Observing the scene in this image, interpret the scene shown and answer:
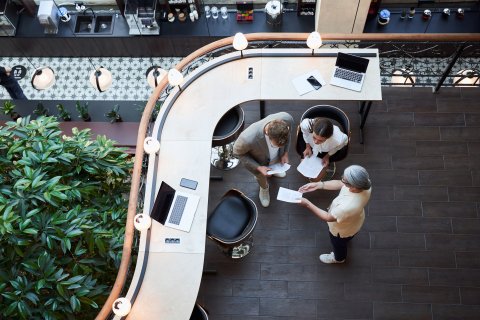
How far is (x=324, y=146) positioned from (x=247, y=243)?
4.58ft

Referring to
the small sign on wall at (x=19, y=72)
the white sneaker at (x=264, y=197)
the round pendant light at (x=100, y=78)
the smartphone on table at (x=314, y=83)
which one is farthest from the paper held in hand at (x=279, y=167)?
the small sign on wall at (x=19, y=72)

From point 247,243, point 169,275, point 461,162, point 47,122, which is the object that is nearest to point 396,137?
point 461,162

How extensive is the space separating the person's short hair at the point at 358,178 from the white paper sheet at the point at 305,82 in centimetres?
164

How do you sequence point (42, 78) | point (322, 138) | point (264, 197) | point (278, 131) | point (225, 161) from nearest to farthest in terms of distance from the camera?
point (278, 131) < point (322, 138) < point (264, 197) < point (225, 161) < point (42, 78)

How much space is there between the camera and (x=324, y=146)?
498 centimetres

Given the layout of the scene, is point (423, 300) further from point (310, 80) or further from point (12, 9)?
point (12, 9)

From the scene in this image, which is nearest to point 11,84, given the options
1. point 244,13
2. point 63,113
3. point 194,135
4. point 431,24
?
point 63,113

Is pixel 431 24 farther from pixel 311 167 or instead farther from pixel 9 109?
pixel 9 109

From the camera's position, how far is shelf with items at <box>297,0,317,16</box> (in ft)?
29.1

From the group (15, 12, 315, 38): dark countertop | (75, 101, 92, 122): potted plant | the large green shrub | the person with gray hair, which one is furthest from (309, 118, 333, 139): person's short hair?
(75, 101, 92, 122): potted plant

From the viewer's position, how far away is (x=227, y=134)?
538 cm

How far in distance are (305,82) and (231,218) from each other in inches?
69.2

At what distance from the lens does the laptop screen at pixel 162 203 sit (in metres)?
4.80

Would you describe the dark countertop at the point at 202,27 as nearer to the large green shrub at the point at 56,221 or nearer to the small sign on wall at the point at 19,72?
the small sign on wall at the point at 19,72
